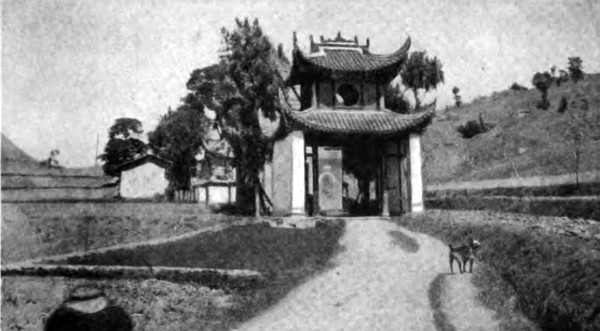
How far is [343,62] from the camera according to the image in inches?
943

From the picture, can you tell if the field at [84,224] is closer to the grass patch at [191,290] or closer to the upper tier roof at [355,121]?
the upper tier roof at [355,121]

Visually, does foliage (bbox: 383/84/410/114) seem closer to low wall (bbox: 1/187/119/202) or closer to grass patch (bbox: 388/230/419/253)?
grass patch (bbox: 388/230/419/253)

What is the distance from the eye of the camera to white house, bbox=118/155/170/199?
44.9 meters

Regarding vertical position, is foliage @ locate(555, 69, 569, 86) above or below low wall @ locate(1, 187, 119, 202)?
above

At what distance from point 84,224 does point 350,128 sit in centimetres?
1479

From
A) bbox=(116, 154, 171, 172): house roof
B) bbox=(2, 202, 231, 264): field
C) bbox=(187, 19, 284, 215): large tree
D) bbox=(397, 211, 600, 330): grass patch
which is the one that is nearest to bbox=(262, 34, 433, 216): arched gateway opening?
bbox=(187, 19, 284, 215): large tree

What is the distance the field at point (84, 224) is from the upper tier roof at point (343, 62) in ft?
30.8

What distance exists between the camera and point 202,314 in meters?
11.2

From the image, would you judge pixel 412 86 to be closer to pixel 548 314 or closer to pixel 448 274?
pixel 448 274

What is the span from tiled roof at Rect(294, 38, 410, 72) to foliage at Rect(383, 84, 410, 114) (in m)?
12.2

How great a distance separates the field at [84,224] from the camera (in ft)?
72.7

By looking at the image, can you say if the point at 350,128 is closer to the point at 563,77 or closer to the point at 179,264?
the point at 179,264

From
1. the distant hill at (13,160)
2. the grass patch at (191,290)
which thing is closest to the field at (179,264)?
the grass patch at (191,290)

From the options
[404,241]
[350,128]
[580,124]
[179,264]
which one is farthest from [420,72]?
[179,264]
